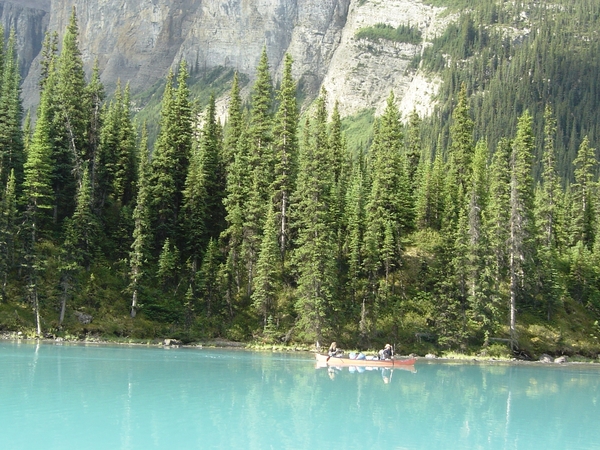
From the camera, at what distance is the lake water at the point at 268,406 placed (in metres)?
20.5

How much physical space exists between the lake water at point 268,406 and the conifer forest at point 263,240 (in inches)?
542

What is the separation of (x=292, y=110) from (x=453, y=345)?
1163 inches

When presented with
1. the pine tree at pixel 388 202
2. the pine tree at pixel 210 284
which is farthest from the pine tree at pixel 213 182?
the pine tree at pixel 388 202

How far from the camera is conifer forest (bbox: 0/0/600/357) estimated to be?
191 feet

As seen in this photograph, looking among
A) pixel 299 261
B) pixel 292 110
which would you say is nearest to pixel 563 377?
pixel 299 261

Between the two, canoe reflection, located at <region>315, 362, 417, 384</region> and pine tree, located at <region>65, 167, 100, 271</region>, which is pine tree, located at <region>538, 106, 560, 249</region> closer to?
canoe reflection, located at <region>315, 362, 417, 384</region>

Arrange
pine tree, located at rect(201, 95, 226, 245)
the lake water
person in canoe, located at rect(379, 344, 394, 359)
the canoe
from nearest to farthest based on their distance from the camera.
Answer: the lake water → the canoe → person in canoe, located at rect(379, 344, 394, 359) → pine tree, located at rect(201, 95, 226, 245)

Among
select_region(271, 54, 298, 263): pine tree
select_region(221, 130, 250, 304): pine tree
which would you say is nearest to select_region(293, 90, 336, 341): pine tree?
select_region(271, 54, 298, 263): pine tree

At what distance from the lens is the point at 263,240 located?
60062 mm

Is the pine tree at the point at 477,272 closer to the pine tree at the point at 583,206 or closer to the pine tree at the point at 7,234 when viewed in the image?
the pine tree at the point at 583,206

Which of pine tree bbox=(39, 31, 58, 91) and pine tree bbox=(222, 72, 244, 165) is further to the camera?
pine tree bbox=(39, 31, 58, 91)

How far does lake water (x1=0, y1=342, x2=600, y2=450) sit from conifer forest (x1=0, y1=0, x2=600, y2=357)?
13764 millimetres

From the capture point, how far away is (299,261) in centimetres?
6275

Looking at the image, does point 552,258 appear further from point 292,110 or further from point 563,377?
point 292,110
